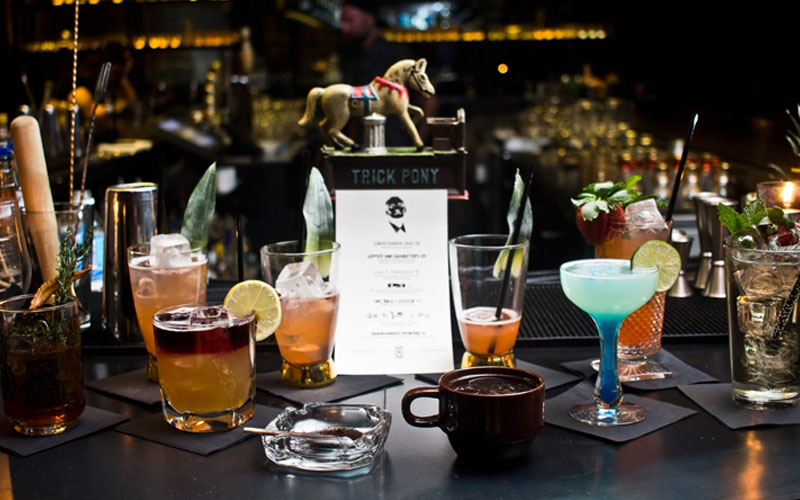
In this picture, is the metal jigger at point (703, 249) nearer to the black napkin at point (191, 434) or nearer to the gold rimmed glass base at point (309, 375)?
the gold rimmed glass base at point (309, 375)

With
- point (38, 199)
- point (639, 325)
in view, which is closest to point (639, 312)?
point (639, 325)

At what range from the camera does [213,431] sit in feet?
4.13

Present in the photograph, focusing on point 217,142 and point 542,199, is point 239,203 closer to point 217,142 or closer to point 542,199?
point 217,142

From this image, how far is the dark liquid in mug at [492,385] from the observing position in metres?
1.15

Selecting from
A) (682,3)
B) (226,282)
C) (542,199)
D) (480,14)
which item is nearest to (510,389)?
(226,282)

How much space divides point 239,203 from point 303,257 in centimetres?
395

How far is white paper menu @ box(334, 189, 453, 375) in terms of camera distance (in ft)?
5.04

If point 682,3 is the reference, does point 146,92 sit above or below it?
below

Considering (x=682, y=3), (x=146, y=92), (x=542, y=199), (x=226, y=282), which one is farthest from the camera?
(x=682, y=3)

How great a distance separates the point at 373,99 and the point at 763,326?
2.77ft

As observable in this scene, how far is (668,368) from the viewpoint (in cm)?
150

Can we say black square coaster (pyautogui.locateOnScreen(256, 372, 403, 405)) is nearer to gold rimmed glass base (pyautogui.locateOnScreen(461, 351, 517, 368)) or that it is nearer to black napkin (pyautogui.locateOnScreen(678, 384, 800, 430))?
gold rimmed glass base (pyautogui.locateOnScreen(461, 351, 517, 368))

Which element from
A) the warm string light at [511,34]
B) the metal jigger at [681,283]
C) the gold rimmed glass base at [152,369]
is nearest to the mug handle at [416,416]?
the gold rimmed glass base at [152,369]

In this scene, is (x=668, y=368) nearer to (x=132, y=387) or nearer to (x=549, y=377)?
(x=549, y=377)
